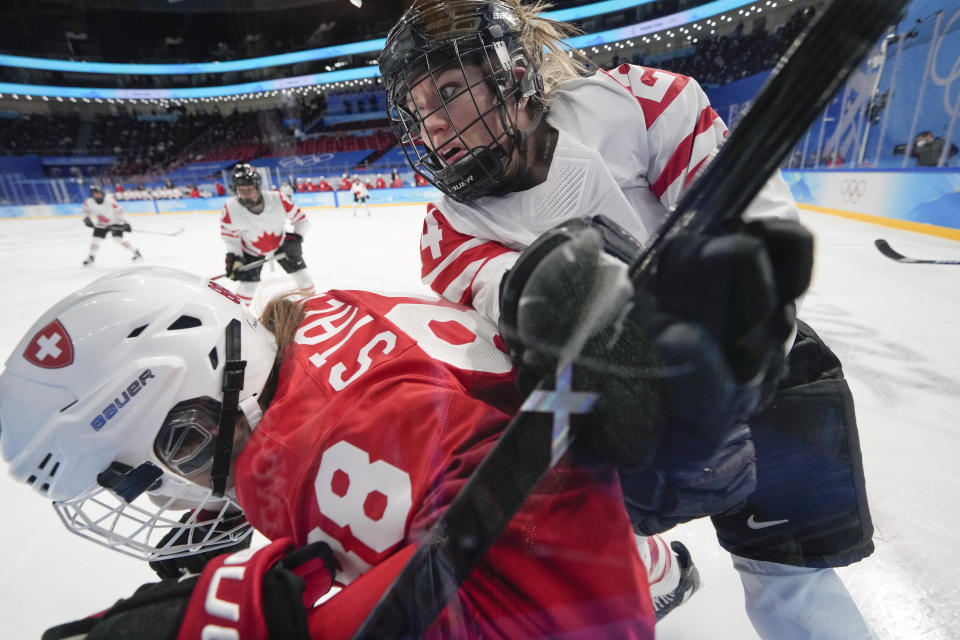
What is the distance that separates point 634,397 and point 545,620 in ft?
0.96

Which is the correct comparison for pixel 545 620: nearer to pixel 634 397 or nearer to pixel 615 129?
pixel 634 397

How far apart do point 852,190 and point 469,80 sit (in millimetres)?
585

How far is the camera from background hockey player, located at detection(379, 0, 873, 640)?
0.66 meters

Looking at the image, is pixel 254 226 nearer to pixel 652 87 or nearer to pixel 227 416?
pixel 227 416

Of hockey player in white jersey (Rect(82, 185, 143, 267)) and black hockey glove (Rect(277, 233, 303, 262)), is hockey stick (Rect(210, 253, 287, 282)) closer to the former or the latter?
black hockey glove (Rect(277, 233, 303, 262))

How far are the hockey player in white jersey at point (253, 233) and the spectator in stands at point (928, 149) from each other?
11.8ft

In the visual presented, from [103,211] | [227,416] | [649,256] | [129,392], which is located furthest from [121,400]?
[103,211]

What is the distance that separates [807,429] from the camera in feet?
2.09

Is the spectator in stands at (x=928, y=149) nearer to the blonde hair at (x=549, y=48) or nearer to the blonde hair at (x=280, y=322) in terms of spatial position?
the blonde hair at (x=549, y=48)

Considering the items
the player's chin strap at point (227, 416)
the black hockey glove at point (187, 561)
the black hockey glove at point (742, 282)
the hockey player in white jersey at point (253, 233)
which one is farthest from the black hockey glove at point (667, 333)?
the hockey player in white jersey at point (253, 233)

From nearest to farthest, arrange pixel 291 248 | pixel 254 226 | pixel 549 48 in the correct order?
pixel 549 48, pixel 254 226, pixel 291 248

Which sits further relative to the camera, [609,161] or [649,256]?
[609,161]

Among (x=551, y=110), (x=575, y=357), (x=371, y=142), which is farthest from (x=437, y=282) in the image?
(x=371, y=142)

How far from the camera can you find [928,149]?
1.35ft
